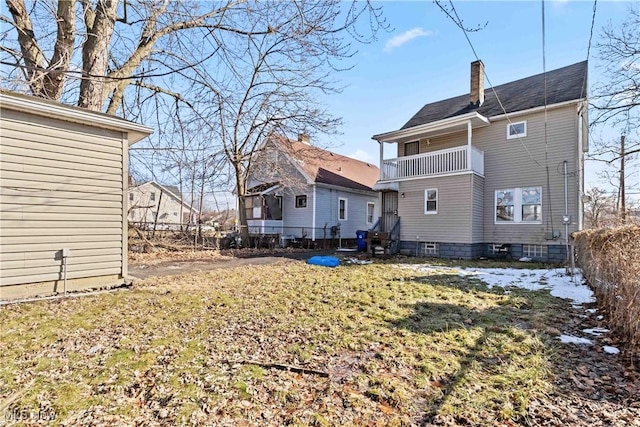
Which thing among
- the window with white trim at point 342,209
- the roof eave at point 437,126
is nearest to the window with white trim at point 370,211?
the window with white trim at point 342,209

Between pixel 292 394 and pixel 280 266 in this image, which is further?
pixel 280 266

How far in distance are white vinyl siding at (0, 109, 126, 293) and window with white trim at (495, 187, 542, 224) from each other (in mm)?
13510

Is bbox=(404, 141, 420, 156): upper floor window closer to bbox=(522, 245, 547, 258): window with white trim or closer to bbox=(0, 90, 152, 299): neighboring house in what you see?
bbox=(522, 245, 547, 258): window with white trim

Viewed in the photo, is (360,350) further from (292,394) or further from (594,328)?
(594,328)

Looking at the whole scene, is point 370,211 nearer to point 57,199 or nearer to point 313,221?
point 313,221

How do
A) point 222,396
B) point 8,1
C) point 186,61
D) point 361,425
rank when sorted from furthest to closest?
point 186,61
point 8,1
point 222,396
point 361,425

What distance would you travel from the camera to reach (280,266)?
35.6ft

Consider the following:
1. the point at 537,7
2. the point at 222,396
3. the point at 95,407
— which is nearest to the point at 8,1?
the point at 95,407

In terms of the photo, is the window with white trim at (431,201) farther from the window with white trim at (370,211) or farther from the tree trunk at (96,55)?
the tree trunk at (96,55)

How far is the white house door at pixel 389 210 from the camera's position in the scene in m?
16.6

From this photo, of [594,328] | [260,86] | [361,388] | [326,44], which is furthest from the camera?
Answer: [260,86]

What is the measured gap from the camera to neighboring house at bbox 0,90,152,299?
5.74m

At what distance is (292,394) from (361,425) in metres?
0.69

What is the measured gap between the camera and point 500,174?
1391 cm
